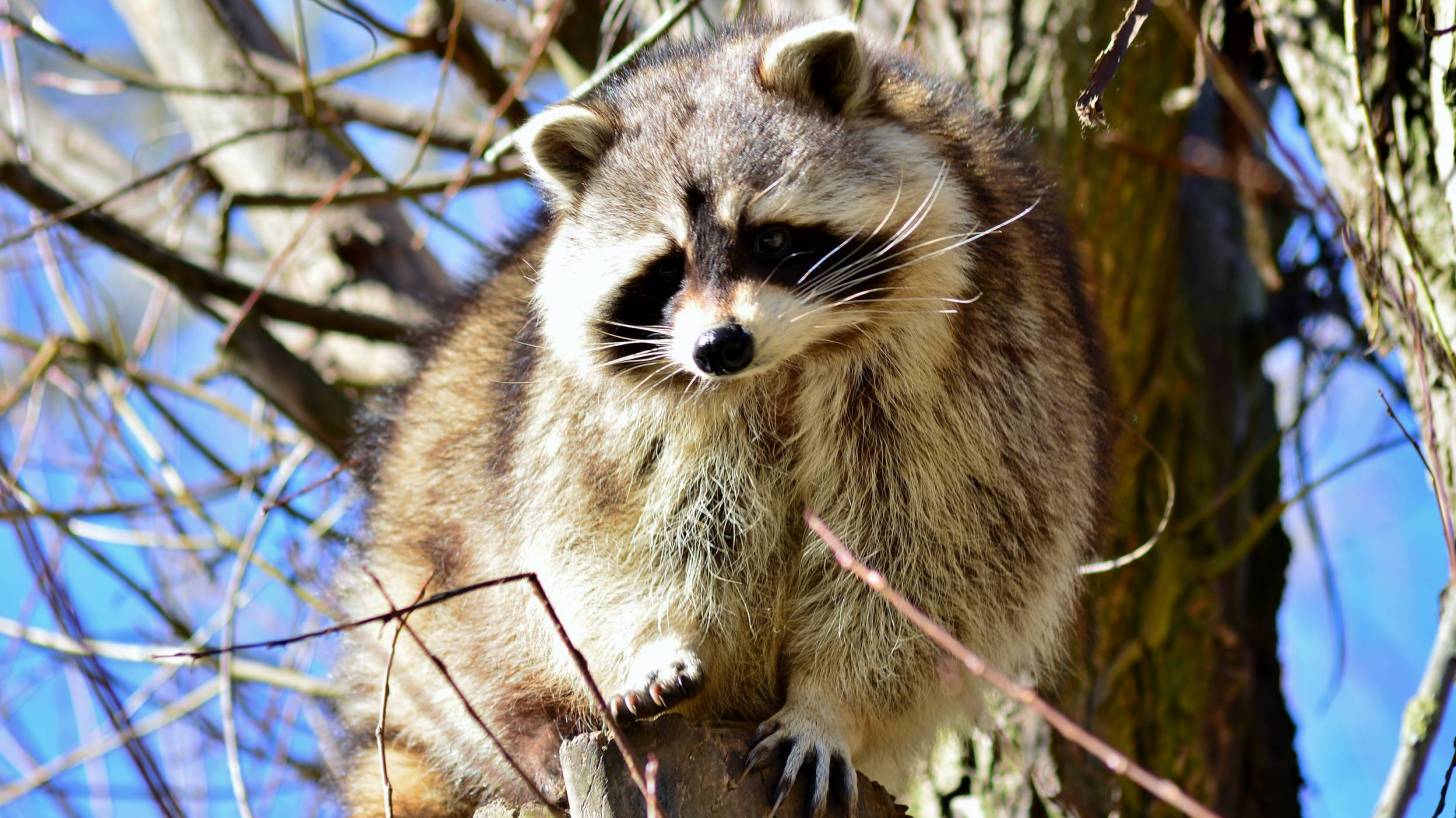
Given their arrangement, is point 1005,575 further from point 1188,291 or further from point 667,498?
point 1188,291

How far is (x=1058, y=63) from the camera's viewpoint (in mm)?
4469

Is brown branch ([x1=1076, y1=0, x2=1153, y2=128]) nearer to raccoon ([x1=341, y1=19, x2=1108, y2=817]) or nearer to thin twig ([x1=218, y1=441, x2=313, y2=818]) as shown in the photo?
raccoon ([x1=341, y1=19, x2=1108, y2=817])

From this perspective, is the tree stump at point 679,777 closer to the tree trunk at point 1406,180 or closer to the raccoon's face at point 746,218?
the raccoon's face at point 746,218

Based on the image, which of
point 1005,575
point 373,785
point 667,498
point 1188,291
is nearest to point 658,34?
point 667,498

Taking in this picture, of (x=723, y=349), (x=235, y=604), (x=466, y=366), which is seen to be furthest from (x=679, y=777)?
(x=235, y=604)

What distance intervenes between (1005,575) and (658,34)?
62.2 inches

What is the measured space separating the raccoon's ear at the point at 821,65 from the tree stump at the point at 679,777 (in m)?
1.28

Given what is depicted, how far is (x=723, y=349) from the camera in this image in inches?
106

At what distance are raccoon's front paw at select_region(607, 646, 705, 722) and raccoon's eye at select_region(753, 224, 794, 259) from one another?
2.80 ft

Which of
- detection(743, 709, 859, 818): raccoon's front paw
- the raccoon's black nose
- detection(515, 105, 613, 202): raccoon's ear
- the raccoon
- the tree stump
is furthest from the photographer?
detection(515, 105, 613, 202): raccoon's ear

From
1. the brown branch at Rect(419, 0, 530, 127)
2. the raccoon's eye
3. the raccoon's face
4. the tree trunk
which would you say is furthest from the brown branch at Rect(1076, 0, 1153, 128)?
the brown branch at Rect(419, 0, 530, 127)

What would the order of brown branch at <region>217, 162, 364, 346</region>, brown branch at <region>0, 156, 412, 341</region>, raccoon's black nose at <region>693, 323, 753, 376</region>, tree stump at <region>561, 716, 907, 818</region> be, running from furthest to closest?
brown branch at <region>217, 162, 364, 346</region>
brown branch at <region>0, 156, 412, 341</region>
raccoon's black nose at <region>693, 323, 753, 376</region>
tree stump at <region>561, 716, 907, 818</region>

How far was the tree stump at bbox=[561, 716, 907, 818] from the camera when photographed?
252 centimetres

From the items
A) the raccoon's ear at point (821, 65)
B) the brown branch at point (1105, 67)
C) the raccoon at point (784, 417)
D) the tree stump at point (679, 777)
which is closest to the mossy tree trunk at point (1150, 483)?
the raccoon at point (784, 417)
